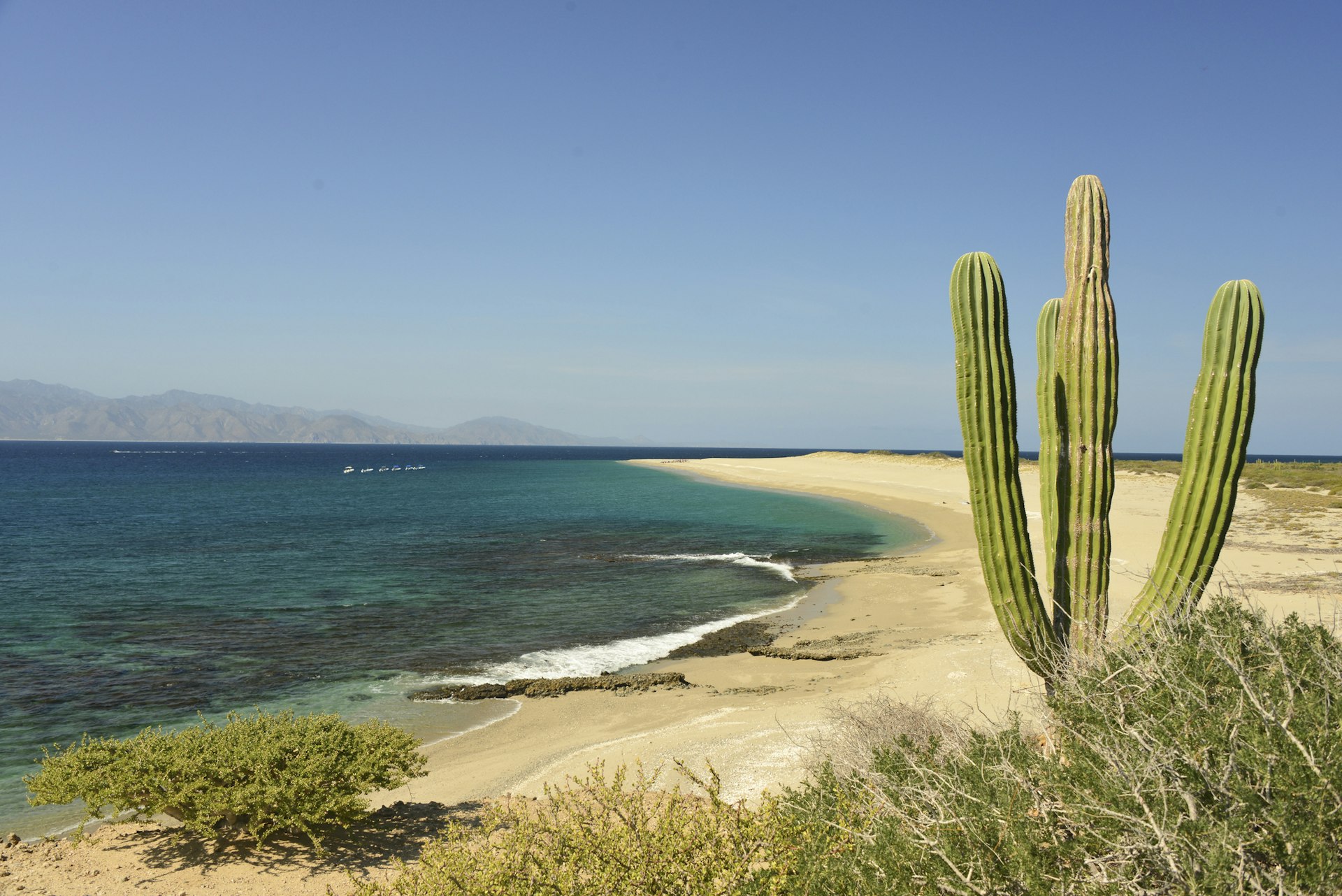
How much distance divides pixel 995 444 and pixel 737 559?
2220cm

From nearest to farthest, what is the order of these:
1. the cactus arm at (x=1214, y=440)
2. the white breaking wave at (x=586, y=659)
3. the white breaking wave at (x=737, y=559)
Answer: the cactus arm at (x=1214, y=440) < the white breaking wave at (x=586, y=659) < the white breaking wave at (x=737, y=559)

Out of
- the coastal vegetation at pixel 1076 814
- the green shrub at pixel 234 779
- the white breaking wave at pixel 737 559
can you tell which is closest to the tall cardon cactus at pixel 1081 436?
the coastal vegetation at pixel 1076 814

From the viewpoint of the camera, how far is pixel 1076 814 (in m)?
3.55

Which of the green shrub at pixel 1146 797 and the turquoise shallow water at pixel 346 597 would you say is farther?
the turquoise shallow water at pixel 346 597

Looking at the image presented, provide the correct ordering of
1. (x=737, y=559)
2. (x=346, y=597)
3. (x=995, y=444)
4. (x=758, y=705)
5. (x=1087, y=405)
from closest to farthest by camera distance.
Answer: (x=995, y=444), (x=1087, y=405), (x=758, y=705), (x=346, y=597), (x=737, y=559)

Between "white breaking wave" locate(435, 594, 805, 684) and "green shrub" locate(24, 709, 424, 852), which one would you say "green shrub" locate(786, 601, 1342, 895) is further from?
"white breaking wave" locate(435, 594, 805, 684)

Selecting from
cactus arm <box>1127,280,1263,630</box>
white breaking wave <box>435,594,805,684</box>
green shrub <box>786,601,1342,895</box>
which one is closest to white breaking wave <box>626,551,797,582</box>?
white breaking wave <box>435,594,805,684</box>

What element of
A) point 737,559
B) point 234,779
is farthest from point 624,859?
point 737,559

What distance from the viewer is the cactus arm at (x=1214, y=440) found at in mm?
6965

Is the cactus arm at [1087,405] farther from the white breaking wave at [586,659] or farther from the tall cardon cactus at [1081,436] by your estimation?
the white breaking wave at [586,659]

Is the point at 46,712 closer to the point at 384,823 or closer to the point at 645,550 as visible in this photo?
the point at 384,823

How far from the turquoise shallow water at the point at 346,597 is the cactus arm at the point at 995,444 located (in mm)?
8639

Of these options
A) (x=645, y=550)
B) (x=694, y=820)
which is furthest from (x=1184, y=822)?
(x=645, y=550)

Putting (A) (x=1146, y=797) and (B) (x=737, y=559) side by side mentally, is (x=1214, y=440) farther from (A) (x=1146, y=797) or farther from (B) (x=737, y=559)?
(B) (x=737, y=559)
